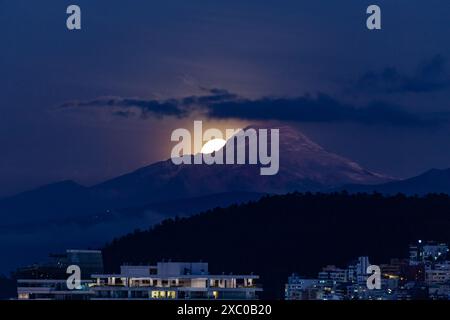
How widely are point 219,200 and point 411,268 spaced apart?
291 inches

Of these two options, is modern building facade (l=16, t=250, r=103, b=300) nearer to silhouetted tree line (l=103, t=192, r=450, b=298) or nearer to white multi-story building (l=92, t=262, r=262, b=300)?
white multi-story building (l=92, t=262, r=262, b=300)

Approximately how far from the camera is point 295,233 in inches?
2048

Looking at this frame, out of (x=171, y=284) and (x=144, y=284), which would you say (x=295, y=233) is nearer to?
(x=144, y=284)

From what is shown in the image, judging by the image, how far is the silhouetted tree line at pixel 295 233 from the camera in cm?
4997

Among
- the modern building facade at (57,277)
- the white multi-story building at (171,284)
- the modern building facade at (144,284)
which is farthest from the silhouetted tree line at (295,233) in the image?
the white multi-story building at (171,284)

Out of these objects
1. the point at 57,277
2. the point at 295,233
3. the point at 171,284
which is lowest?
the point at 171,284

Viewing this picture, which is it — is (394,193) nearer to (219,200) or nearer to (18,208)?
(219,200)

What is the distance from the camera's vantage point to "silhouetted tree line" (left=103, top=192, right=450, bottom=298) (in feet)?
164

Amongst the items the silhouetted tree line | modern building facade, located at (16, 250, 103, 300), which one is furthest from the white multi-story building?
the silhouetted tree line

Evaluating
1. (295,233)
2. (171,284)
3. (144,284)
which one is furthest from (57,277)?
(295,233)

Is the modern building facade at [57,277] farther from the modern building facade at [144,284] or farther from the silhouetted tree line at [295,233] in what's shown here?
the silhouetted tree line at [295,233]
